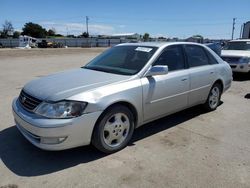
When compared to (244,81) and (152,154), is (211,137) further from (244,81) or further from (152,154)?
(244,81)

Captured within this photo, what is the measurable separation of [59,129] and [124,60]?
5.98 feet

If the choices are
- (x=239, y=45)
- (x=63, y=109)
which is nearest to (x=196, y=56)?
(x=63, y=109)

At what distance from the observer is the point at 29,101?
10.6 feet

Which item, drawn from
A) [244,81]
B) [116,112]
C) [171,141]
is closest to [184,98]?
[171,141]

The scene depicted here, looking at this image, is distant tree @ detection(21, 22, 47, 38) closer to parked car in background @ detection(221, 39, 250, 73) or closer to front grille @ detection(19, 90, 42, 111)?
parked car in background @ detection(221, 39, 250, 73)

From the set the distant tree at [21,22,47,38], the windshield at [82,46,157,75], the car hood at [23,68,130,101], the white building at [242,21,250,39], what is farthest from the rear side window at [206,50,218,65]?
the distant tree at [21,22,47,38]

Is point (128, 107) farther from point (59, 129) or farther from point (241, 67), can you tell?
point (241, 67)

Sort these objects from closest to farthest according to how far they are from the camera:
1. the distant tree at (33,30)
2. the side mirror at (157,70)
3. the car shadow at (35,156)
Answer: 1. the car shadow at (35,156)
2. the side mirror at (157,70)
3. the distant tree at (33,30)

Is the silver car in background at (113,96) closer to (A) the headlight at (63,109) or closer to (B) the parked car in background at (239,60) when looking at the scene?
(A) the headlight at (63,109)

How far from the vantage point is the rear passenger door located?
179 inches

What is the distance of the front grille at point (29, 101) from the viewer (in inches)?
121

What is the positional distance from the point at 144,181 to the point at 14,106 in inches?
88.2

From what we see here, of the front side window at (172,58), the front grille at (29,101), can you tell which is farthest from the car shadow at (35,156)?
the front side window at (172,58)

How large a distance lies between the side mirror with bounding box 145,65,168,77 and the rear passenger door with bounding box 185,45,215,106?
40.9 inches
